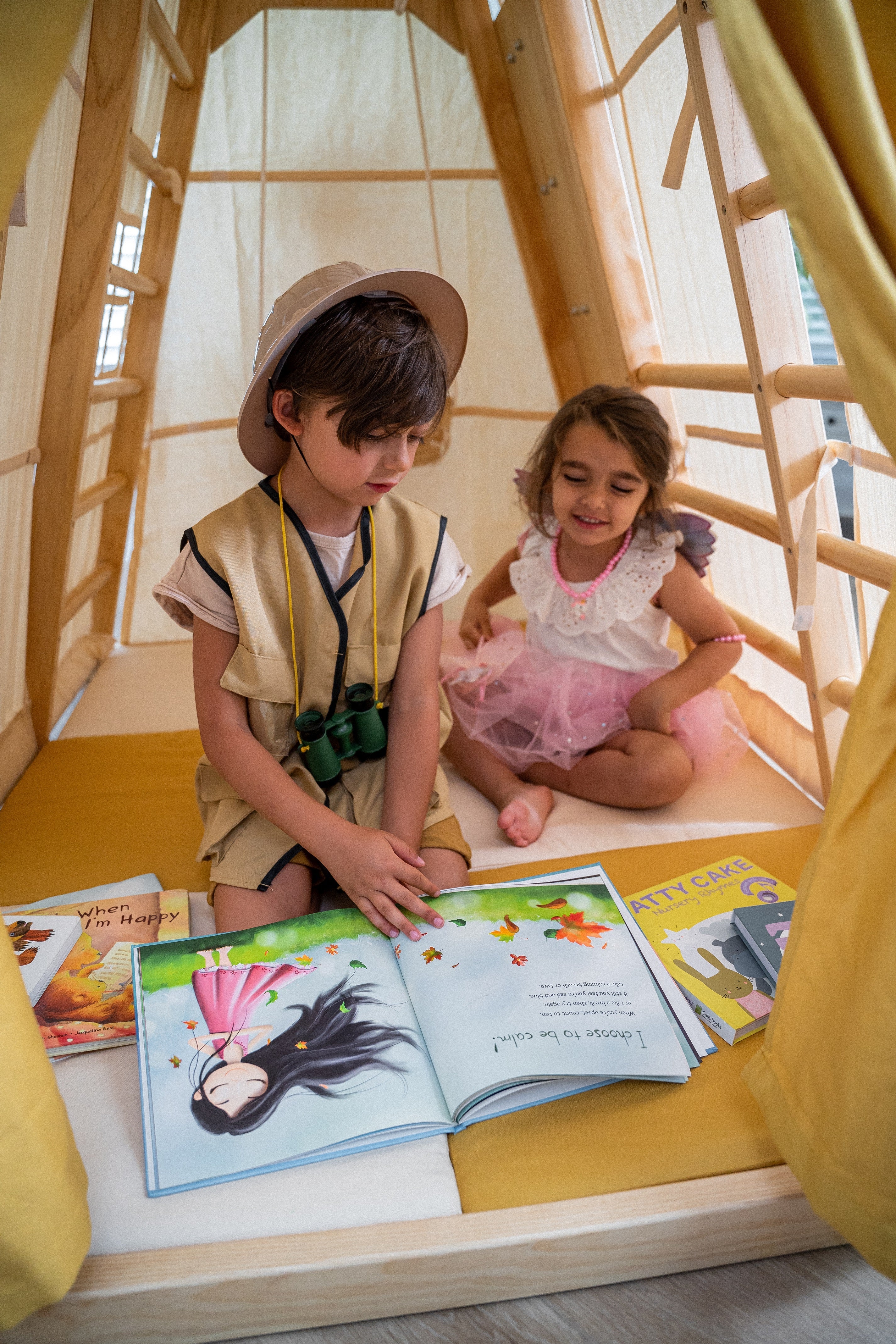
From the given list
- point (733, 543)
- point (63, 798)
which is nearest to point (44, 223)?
point (63, 798)

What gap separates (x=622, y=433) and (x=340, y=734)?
630 mm

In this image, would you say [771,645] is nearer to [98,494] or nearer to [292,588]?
[292,588]

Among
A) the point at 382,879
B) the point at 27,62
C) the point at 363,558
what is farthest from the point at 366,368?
the point at 382,879

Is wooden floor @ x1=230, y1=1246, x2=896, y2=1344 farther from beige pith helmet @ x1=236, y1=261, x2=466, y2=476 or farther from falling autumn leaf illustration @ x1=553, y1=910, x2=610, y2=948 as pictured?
beige pith helmet @ x1=236, y1=261, x2=466, y2=476

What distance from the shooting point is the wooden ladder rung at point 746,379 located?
1076 mm

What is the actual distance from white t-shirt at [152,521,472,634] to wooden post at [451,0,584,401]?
999 millimetres

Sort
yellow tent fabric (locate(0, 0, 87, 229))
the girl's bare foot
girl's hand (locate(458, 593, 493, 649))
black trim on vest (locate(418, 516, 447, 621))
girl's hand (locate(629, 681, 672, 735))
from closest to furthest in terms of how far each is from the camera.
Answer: yellow tent fabric (locate(0, 0, 87, 229)) → black trim on vest (locate(418, 516, 447, 621)) → the girl's bare foot → girl's hand (locate(629, 681, 672, 735)) → girl's hand (locate(458, 593, 493, 649))

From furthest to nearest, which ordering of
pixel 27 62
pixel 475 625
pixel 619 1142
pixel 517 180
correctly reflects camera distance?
pixel 517 180, pixel 475 625, pixel 619 1142, pixel 27 62

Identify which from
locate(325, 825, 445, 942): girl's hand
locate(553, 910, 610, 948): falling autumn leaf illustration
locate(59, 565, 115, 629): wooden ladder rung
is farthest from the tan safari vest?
locate(59, 565, 115, 629): wooden ladder rung

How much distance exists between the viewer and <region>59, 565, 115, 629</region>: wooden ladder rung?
1792 mm

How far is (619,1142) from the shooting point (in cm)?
88

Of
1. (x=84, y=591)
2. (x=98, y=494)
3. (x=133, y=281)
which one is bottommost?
(x=84, y=591)

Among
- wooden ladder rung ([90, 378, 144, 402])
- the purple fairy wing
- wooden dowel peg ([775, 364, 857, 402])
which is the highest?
wooden dowel peg ([775, 364, 857, 402])

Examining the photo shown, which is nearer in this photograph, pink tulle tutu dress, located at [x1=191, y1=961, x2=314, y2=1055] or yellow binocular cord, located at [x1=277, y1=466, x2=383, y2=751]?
pink tulle tutu dress, located at [x1=191, y1=961, x2=314, y2=1055]
